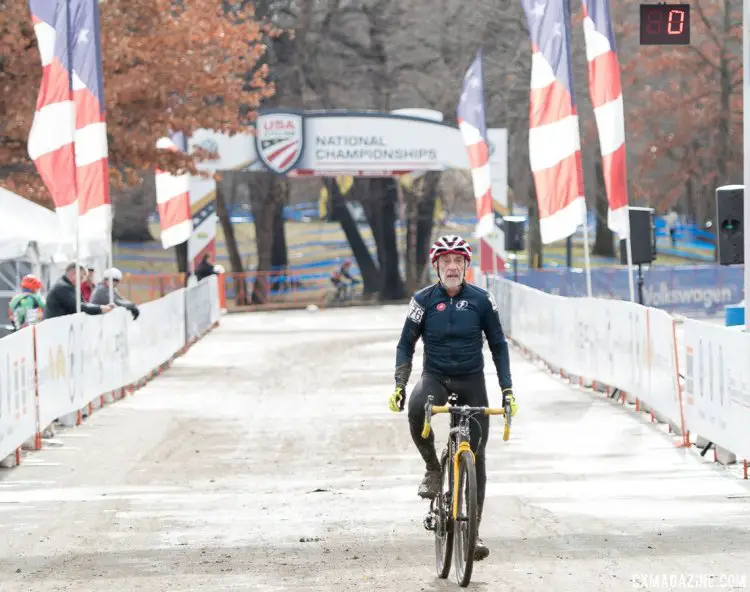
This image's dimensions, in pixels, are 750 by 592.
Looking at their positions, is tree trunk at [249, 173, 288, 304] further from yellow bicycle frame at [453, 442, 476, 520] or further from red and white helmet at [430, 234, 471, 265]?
yellow bicycle frame at [453, 442, 476, 520]

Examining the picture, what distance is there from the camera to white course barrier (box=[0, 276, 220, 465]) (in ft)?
52.0

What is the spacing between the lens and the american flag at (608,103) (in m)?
21.9

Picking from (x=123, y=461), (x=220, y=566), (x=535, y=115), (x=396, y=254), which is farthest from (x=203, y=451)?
(x=396, y=254)

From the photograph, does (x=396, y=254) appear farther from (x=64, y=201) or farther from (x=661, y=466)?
(x=661, y=466)

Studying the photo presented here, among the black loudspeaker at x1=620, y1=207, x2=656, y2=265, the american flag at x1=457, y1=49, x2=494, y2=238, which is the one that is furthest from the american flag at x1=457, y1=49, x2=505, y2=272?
the black loudspeaker at x1=620, y1=207, x2=656, y2=265

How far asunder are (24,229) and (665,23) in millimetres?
11796

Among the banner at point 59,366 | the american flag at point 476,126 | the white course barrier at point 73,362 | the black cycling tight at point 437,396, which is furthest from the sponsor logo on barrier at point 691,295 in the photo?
the black cycling tight at point 437,396

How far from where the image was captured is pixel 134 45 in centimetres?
3544

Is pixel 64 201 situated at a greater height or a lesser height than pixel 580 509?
greater

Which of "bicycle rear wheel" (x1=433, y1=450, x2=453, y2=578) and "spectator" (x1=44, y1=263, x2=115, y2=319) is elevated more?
"spectator" (x1=44, y1=263, x2=115, y2=319)

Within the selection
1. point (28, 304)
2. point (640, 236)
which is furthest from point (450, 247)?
point (640, 236)

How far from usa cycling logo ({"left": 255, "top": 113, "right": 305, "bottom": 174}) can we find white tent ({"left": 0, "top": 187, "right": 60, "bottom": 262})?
18.9 metres

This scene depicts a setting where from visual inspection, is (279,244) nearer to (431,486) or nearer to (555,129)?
(555,129)

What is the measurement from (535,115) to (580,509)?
12.7m
